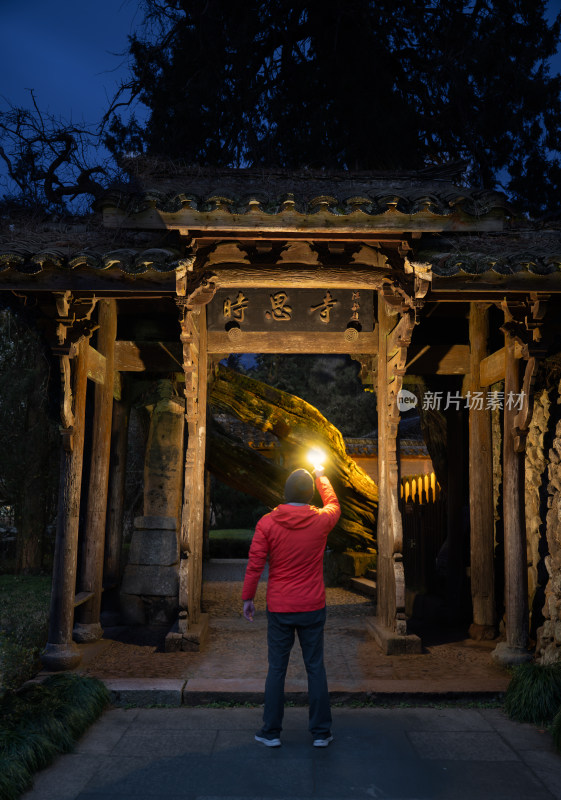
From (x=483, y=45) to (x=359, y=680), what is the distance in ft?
42.8

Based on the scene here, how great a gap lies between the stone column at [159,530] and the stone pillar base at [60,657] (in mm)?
2664

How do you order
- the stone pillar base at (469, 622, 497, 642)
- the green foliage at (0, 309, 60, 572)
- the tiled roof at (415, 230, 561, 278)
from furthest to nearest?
the green foliage at (0, 309, 60, 572) → the stone pillar base at (469, 622, 497, 642) → the tiled roof at (415, 230, 561, 278)

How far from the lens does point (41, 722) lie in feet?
14.7

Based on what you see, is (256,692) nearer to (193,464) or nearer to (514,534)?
(193,464)

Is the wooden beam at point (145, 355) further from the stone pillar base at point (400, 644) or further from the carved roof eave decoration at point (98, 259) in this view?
the stone pillar base at point (400, 644)

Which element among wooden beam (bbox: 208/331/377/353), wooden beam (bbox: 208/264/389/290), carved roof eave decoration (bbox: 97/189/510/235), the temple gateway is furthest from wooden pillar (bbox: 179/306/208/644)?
carved roof eave decoration (bbox: 97/189/510/235)

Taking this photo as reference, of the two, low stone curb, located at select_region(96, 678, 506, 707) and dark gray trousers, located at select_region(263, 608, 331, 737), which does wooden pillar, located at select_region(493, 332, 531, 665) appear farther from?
dark gray trousers, located at select_region(263, 608, 331, 737)

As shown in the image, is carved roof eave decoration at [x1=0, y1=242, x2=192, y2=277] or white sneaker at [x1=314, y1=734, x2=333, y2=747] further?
carved roof eave decoration at [x1=0, y1=242, x2=192, y2=277]

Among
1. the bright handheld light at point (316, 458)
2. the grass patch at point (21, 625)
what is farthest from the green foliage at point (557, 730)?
the grass patch at point (21, 625)

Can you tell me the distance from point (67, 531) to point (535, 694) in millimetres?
4563

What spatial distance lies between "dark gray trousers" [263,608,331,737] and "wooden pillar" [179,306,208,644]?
2.92 m

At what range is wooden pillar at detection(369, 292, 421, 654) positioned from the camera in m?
7.16

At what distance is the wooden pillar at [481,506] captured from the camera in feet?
25.9

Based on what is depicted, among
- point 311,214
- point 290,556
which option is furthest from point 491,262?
point 290,556
